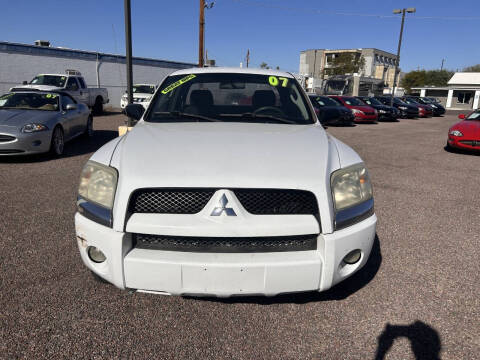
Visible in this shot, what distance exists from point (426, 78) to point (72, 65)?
89850 millimetres

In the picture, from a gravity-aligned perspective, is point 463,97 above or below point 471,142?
above

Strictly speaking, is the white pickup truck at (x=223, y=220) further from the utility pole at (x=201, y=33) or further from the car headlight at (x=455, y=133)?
the utility pole at (x=201, y=33)

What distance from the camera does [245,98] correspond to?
3.60m

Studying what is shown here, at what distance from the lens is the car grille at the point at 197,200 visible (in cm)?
207

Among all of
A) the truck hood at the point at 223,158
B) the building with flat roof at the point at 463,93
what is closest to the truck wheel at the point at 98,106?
the truck hood at the point at 223,158

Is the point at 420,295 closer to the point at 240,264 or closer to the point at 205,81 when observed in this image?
the point at 240,264

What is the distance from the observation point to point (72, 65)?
2336 cm

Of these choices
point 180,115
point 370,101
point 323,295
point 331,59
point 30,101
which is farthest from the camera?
point 331,59

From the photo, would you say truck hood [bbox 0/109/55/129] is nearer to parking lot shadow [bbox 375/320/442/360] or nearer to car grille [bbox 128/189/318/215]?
car grille [bbox 128/189/318/215]

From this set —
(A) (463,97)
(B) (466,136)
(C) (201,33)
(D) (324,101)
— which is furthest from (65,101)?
(A) (463,97)

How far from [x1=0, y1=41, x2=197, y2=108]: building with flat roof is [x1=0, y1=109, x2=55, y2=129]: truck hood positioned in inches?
609

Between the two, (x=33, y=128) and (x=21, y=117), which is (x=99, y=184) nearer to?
(x=33, y=128)

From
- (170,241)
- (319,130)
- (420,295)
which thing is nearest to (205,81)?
(319,130)

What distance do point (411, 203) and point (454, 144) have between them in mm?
6360
